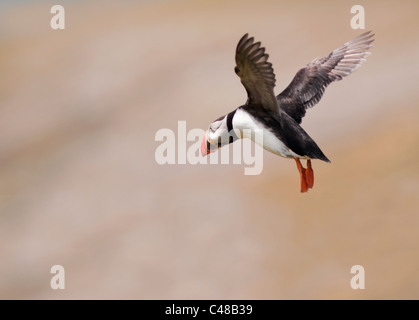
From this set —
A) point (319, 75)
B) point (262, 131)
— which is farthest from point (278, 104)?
point (319, 75)

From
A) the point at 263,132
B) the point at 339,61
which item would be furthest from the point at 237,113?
the point at 339,61

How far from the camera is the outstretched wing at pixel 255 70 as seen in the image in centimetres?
511

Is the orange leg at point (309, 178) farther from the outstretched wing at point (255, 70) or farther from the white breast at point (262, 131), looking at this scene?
the outstretched wing at point (255, 70)

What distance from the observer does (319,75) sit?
630 cm

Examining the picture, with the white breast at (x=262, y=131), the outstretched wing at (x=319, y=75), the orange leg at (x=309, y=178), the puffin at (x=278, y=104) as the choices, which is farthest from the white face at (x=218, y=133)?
the orange leg at (x=309, y=178)

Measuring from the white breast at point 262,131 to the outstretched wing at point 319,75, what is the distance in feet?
1.66

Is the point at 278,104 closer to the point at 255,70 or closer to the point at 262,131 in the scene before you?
the point at 262,131

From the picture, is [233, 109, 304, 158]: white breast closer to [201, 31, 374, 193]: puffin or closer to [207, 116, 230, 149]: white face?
[201, 31, 374, 193]: puffin

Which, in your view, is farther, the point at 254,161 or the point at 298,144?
the point at 254,161

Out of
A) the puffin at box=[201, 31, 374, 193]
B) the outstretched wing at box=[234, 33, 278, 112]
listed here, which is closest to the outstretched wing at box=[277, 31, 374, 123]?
the puffin at box=[201, 31, 374, 193]

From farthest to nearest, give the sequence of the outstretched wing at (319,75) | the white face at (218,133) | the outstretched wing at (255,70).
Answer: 1. the outstretched wing at (319,75)
2. the white face at (218,133)
3. the outstretched wing at (255,70)

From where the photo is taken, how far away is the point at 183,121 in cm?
955

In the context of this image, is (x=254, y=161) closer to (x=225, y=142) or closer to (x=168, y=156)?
(x=168, y=156)

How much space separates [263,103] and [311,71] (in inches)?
39.0
